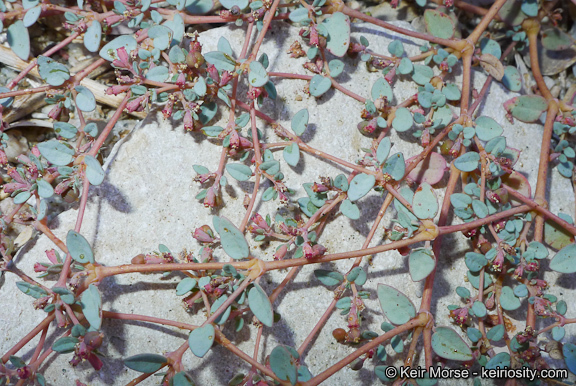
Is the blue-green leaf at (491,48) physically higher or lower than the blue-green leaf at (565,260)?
higher

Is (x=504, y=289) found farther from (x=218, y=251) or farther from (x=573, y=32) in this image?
(x=573, y=32)

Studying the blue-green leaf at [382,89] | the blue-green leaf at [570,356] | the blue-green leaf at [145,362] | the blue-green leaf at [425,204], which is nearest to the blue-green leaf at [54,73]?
the blue-green leaf at [145,362]

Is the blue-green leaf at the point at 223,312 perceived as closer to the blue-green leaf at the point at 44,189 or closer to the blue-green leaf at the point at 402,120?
the blue-green leaf at the point at 44,189

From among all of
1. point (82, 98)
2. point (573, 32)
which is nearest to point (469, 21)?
point (573, 32)

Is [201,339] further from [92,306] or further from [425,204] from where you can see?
[425,204]

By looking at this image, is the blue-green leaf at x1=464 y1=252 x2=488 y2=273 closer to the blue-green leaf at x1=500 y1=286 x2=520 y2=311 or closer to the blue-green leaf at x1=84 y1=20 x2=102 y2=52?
the blue-green leaf at x1=500 y1=286 x2=520 y2=311
